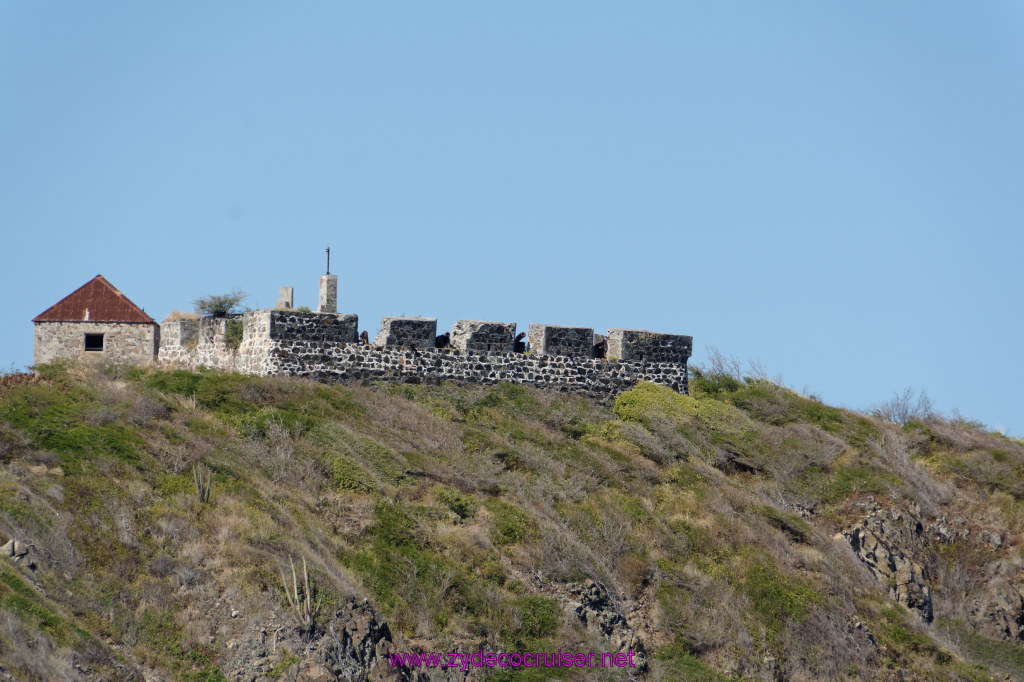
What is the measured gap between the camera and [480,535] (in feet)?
84.7

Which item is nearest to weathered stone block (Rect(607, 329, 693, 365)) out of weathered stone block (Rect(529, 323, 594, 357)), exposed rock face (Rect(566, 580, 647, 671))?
weathered stone block (Rect(529, 323, 594, 357))

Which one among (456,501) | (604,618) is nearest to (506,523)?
(456,501)

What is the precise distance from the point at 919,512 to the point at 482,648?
39.4 feet

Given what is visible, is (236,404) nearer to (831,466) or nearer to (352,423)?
(352,423)

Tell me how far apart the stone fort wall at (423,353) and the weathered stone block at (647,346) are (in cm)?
3

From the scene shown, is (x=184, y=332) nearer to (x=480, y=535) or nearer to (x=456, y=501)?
(x=456, y=501)

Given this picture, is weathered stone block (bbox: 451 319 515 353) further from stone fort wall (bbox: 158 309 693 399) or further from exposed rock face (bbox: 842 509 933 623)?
exposed rock face (bbox: 842 509 933 623)

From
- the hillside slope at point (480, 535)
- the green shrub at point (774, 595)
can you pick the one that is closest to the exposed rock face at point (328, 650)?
the hillside slope at point (480, 535)

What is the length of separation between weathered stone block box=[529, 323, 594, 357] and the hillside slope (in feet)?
4.85

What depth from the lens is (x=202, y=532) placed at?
23.7 metres

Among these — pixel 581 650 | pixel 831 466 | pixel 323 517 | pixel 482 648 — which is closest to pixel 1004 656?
pixel 831 466

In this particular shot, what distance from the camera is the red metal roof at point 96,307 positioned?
33.9 metres

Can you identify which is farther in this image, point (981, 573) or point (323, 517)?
point (981, 573)

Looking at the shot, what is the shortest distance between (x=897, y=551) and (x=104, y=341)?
1996cm
